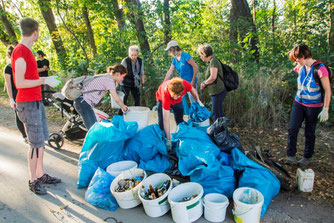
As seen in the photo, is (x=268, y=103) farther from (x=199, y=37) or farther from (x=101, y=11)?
(x=101, y=11)

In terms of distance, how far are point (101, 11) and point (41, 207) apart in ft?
22.3

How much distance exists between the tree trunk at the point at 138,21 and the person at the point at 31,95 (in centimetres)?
399

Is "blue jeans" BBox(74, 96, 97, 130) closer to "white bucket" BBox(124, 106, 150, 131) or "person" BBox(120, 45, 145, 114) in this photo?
"white bucket" BBox(124, 106, 150, 131)

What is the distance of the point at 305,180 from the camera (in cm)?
265

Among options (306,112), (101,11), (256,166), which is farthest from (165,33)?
(256,166)

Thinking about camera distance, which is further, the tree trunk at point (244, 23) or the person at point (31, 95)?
the tree trunk at point (244, 23)

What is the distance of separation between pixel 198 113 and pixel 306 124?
4.76 ft

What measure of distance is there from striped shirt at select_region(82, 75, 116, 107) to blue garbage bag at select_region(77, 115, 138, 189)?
0.61 metres

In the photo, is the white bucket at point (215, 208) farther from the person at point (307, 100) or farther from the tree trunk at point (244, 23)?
the tree trunk at point (244, 23)

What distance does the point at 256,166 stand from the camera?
2600mm

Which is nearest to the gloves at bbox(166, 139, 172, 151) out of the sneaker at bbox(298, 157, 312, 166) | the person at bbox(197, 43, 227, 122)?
the person at bbox(197, 43, 227, 122)

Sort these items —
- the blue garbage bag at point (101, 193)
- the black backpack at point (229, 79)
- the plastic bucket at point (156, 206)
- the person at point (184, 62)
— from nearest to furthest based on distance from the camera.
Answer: the plastic bucket at point (156, 206), the blue garbage bag at point (101, 193), the black backpack at point (229, 79), the person at point (184, 62)

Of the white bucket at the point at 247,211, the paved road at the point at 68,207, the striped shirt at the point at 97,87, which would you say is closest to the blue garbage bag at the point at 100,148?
the paved road at the point at 68,207

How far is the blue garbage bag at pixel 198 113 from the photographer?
3.54m
